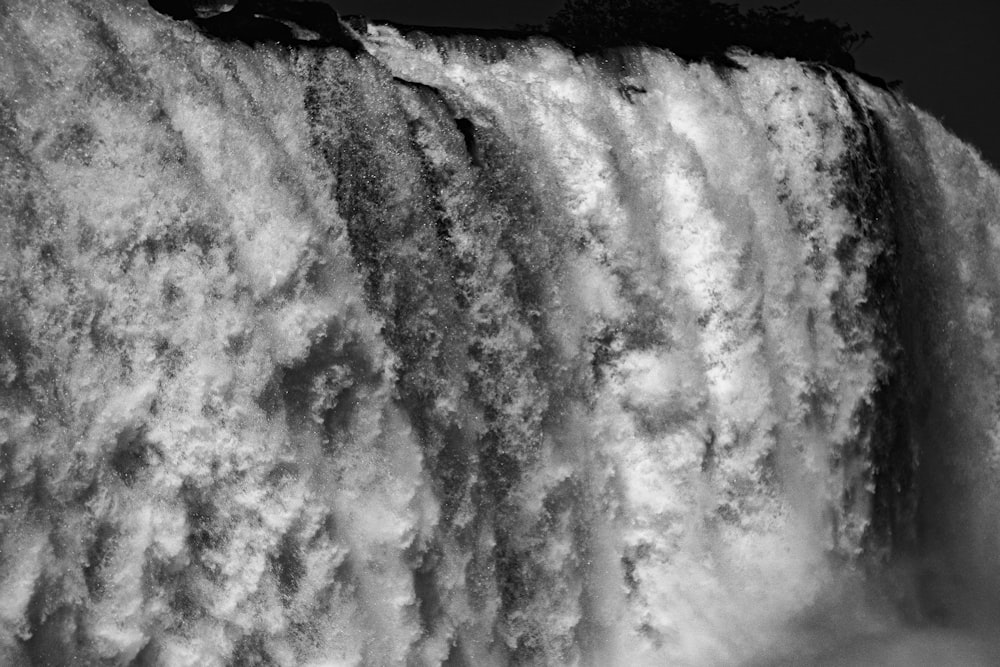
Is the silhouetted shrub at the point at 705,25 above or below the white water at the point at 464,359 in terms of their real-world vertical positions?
above

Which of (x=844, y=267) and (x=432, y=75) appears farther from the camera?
(x=844, y=267)

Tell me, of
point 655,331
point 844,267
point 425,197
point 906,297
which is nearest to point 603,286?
point 655,331

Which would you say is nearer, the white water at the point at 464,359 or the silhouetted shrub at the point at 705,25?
the white water at the point at 464,359

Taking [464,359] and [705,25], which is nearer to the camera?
[464,359]

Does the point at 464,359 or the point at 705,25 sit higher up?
the point at 705,25

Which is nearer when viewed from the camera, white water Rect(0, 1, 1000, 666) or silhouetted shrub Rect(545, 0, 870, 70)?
white water Rect(0, 1, 1000, 666)

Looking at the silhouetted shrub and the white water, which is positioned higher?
the silhouetted shrub

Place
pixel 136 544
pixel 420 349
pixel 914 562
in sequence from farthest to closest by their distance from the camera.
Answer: pixel 914 562, pixel 420 349, pixel 136 544

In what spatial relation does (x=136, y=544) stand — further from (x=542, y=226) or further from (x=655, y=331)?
(x=655, y=331)
